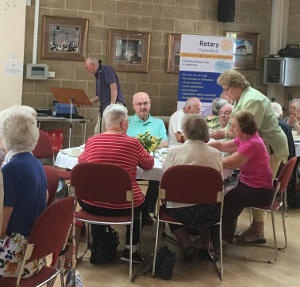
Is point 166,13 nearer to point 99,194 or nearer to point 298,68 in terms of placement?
point 298,68

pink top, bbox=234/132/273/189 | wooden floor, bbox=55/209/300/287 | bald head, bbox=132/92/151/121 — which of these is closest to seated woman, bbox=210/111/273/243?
pink top, bbox=234/132/273/189

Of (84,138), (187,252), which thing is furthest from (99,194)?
(84,138)

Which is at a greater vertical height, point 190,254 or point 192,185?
point 192,185

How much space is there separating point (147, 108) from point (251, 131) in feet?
4.99

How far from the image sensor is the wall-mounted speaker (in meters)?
8.70

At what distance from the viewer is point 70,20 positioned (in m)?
7.95

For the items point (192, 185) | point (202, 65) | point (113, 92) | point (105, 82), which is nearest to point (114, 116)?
point (192, 185)

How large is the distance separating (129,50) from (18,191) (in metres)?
6.19

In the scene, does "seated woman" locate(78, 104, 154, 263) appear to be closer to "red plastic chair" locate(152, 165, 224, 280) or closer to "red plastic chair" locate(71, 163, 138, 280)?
→ "red plastic chair" locate(71, 163, 138, 280)

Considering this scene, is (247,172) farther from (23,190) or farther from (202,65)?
(202,65)

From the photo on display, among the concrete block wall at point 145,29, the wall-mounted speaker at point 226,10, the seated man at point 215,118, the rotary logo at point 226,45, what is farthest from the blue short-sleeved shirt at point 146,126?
the wall-mounted speaker at point 226,10

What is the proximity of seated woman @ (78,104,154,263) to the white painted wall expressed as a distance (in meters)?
4.02

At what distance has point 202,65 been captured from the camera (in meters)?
8.21

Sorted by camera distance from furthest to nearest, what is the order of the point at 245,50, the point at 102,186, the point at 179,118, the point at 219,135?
the point at 245,50
the point at 179,118
the point at 219,135
the point at 102,186
